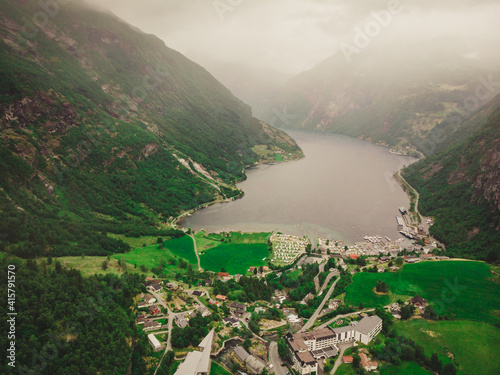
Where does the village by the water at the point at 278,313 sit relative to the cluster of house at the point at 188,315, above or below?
above

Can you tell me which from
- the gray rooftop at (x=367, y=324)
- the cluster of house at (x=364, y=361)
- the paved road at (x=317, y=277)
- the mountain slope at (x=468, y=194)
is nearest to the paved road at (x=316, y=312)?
the paved road at (x=317, y=277)

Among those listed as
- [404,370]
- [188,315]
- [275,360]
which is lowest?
[188,315]

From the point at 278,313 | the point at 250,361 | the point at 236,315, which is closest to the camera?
the point at 250,361

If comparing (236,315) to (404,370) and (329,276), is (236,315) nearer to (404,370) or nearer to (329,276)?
(329,276)

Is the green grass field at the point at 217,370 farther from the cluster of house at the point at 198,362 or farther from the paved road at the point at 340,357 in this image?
the paved road at the point at 340,357

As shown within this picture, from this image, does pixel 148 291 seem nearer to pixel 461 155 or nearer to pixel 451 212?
pixel 451 212

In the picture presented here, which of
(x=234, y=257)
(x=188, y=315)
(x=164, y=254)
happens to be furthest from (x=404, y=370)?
(x=164, y=254)
